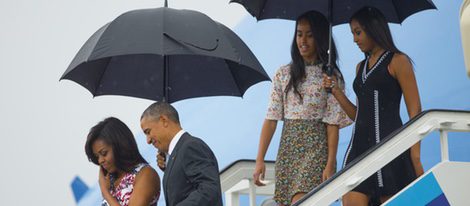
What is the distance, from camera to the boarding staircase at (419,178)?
4223 millimetres

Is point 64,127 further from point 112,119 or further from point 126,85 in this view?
point 112,119

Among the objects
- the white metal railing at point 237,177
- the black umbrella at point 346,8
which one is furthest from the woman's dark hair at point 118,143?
the white metal railing at point 237,177

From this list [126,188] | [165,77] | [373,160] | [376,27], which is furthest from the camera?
[165,77]

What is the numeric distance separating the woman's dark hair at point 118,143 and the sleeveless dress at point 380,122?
100 cm

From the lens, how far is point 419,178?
14.1 feet

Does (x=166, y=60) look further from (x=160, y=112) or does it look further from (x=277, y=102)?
(x=160, y=112)

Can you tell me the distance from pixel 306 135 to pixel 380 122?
0.44 m

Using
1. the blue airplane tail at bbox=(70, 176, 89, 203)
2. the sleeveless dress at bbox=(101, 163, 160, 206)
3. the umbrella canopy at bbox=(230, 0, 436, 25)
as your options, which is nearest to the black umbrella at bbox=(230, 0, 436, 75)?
the umbrella canopy at bbox=(230, 0, 436, 25)

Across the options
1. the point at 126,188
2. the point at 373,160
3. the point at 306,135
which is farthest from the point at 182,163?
the point at 306,135

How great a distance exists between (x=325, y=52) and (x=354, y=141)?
522 mm

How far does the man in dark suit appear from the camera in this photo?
12.6ft

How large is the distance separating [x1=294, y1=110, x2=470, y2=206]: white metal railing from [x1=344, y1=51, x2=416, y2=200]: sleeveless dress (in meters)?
0.18

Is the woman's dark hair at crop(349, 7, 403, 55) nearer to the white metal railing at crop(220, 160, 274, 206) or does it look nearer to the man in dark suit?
the man in dark suit

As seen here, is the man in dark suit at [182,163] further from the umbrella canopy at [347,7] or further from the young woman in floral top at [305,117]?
the umbrella canopy at [347,7]
